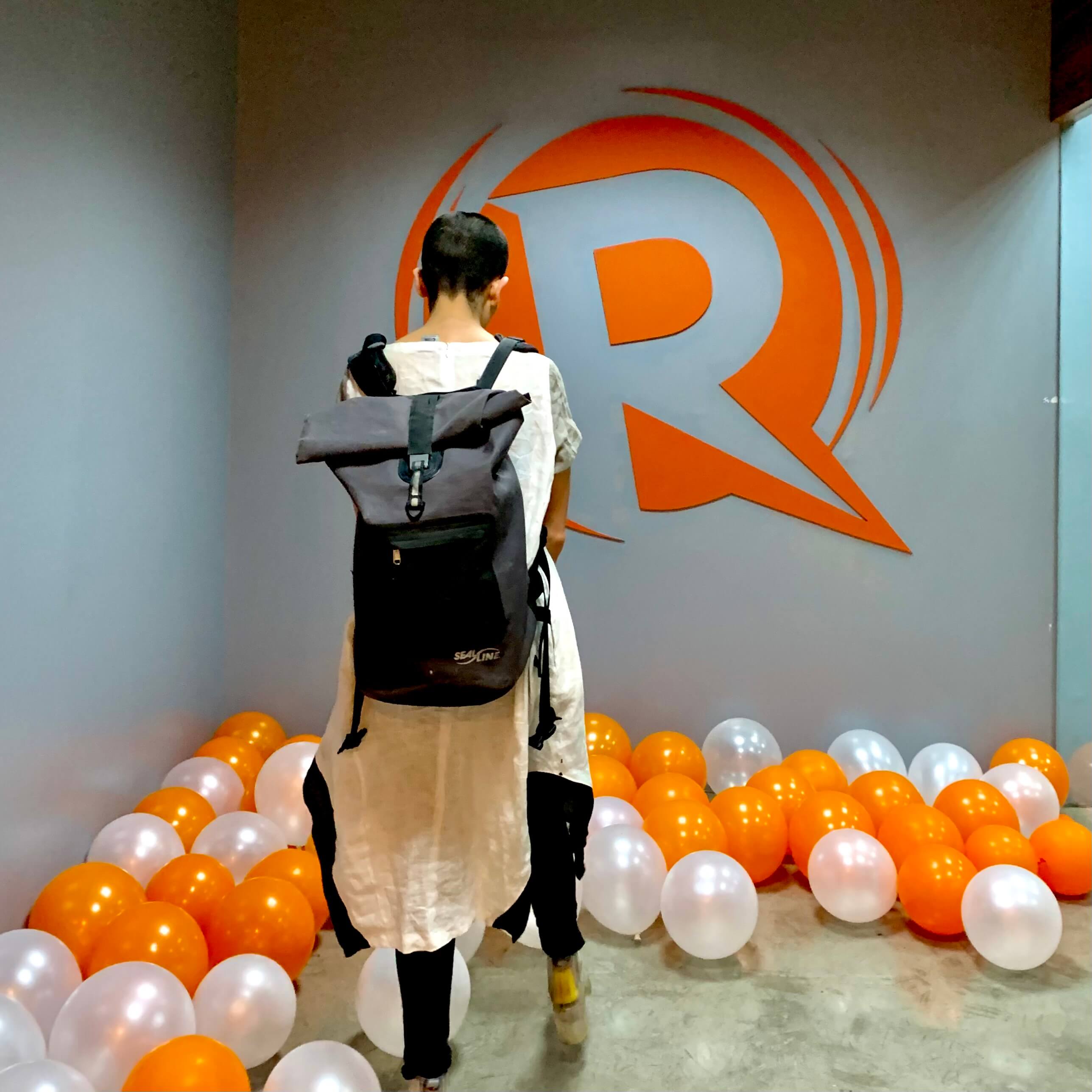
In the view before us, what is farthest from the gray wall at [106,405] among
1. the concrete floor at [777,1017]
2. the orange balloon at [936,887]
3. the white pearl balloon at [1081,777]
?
the white pearl balloon at [1081,777]

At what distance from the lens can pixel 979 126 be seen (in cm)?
275

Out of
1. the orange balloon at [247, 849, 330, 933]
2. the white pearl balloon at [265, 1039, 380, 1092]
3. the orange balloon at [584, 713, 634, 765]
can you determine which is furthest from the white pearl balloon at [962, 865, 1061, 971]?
the orange balloon at [247, 849, 330, 933]

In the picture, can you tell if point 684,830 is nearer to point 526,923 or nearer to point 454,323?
point 526,923

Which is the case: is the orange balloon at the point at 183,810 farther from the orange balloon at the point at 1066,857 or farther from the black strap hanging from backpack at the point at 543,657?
the orange balloon at the point at 1066,857

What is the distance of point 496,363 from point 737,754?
1.74 metres

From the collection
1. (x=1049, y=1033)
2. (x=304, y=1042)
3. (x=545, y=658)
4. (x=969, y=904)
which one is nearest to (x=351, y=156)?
(x=545, y=658)

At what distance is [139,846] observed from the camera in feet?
6.44

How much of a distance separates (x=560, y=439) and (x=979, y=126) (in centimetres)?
225

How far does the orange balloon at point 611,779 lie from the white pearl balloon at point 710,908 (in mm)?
443

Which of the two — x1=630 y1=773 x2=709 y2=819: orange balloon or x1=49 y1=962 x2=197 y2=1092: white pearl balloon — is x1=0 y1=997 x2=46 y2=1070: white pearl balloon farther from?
x1=630 y1=773 x2=709 y2=819: orange balloon

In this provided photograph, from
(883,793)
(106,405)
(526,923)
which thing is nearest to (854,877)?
(883,793)

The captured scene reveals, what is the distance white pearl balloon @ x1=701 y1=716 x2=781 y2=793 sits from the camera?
257 centimetres

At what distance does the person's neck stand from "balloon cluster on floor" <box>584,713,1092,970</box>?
1151 millimetres

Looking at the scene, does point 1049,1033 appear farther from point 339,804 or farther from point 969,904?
point 339,804
